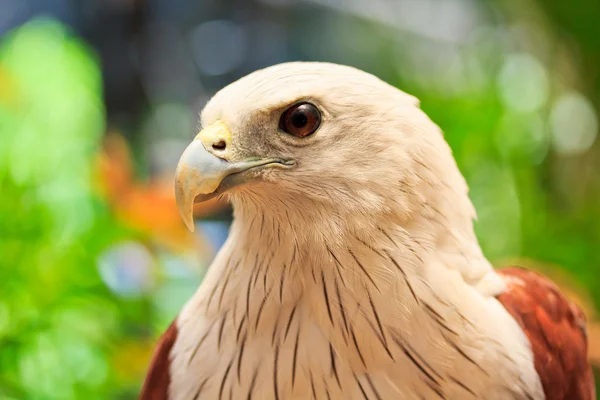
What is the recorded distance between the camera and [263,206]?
1188mm

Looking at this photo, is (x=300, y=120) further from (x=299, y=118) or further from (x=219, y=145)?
(x=219, y=145)

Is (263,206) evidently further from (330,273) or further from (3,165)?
(3,165)

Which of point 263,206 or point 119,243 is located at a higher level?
point 263,206

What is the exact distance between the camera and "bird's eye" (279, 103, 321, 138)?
1.12 m

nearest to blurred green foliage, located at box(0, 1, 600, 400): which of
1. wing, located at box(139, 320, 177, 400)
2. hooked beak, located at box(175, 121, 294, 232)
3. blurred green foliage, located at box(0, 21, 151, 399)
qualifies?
blurred green foliage, located at box(0, 21, 151, 399)

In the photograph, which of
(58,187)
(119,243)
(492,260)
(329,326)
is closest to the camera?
(329,326)

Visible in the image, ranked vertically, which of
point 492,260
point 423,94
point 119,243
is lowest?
point 492,260

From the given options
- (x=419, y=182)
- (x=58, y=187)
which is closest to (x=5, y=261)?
(x=58, y=187)

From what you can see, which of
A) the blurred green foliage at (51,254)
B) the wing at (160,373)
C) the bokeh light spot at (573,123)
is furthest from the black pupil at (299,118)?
the bokeh light spot at (573,123)

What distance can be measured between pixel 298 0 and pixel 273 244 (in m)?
3.31

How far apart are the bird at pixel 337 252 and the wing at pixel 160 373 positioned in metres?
0.11

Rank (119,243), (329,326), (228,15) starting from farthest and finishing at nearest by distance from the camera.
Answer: (228,15) → (119,243) → (329,326)

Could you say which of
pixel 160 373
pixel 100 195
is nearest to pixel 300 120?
pixel 160 373

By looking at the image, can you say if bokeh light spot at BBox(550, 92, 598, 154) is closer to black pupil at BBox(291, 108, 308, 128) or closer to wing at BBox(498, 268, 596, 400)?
wing at BBox(498, 268, 596, 400)
